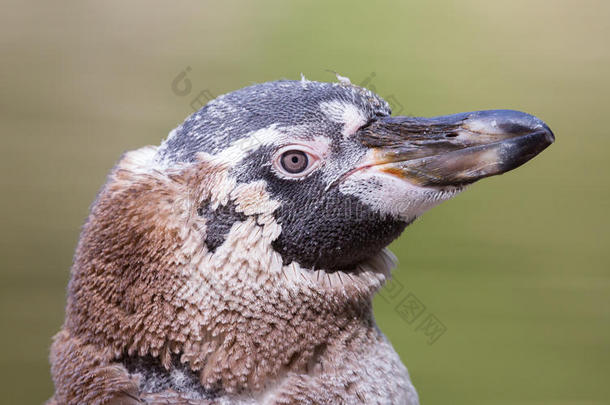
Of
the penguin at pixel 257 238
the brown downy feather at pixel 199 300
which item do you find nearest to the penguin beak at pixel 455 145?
the penguin at pixel 257 238

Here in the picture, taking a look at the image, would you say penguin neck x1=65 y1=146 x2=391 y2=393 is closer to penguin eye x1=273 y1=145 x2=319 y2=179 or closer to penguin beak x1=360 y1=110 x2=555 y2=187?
penguin eye x1=273 y1=145 x2=319 y2=179

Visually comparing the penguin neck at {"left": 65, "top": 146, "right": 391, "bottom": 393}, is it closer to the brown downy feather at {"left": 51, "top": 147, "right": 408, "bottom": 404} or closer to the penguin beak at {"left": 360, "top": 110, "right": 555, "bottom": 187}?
the brown downy feather at {"left": 51, "top": 147, "right": 408, "bottom": 404}

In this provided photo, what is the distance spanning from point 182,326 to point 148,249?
0.10 m

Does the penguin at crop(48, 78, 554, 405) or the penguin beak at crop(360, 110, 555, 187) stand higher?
the penguin beak at crop(360, 110, 555, 187)

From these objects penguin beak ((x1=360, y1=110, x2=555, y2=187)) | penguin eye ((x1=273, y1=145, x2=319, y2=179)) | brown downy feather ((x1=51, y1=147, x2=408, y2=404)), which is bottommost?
brown downy feather ((x1=51, y1=147, x2=408, y2=404))

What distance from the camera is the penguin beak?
77 centimetres

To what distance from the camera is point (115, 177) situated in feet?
2.76

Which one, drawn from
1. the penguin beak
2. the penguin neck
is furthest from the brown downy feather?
the penguin beak

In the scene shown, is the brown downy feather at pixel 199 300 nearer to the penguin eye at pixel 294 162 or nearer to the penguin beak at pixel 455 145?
the penguin eye at pixel 294 162

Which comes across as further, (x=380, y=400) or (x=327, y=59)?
(x=327, y=59)

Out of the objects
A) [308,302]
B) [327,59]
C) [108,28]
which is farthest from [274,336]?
[108,28]

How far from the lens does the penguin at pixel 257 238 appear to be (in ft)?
2.53

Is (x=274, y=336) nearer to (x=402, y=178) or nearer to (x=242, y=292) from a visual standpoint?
(x=242, y=292)

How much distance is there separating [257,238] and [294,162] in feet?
0.35
